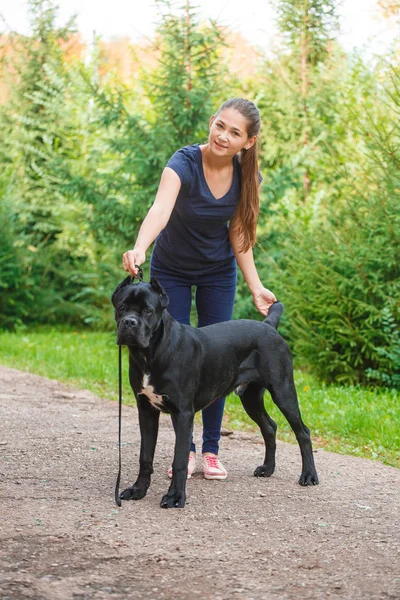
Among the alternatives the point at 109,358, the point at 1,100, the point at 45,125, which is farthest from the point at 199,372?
the point at 1,100

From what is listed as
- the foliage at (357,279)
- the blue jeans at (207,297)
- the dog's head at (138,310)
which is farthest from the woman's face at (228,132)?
the foliage at (357,279)

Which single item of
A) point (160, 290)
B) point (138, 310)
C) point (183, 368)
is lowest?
point (183, 368)

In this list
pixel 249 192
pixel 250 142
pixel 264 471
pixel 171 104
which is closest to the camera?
pixel 250 142

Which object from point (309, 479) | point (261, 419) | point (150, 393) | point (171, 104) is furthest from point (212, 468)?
point (171, 104)

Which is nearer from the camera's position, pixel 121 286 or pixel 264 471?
pixel 121 286

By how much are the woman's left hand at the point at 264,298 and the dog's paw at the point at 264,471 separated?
3.34 ft

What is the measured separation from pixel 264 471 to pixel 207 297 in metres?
1.21

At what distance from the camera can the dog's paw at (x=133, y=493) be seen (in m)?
4.61

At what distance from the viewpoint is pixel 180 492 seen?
14.7 feet

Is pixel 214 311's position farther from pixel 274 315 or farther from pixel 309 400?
pixel 309 400

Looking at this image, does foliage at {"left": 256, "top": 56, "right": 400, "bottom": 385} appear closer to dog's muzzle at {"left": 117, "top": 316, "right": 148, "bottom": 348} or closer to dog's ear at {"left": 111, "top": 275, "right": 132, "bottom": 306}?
dog's ear at {"left": 111, "top": 275, "right": 132, "bottom": 306}

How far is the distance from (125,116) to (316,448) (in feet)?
23.6

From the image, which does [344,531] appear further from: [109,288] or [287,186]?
[109,288]

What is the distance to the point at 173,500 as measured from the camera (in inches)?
176
